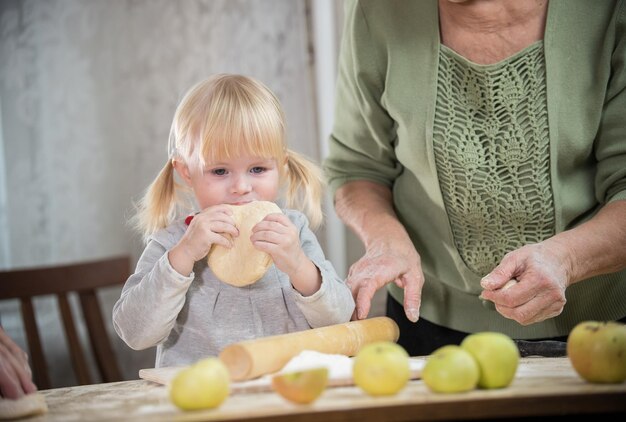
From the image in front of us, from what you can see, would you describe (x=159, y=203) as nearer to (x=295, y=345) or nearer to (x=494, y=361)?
(x=295, y=345)

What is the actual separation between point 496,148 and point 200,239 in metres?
0.67

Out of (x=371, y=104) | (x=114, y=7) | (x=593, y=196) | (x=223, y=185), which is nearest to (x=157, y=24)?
(x=114, y=7)

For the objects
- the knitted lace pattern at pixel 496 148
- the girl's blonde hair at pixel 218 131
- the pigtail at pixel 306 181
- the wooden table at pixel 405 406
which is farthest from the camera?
the pigtail at pixel 306 181

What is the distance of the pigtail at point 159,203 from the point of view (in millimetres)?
1827

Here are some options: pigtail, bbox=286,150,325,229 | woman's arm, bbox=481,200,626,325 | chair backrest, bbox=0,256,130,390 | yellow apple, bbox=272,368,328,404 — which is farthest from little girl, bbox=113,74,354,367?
chair backrest, bbox=0,256,130,390

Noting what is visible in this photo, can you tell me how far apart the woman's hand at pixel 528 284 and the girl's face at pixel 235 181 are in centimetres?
49

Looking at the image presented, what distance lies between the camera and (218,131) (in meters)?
1.65

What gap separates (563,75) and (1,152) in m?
2.33

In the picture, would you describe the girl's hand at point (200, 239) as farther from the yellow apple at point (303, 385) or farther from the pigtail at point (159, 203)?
the yellow apple at point (303, 385)

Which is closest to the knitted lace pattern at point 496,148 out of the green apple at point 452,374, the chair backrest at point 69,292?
the green apple at point 452,374

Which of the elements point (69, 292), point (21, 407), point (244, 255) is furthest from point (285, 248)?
point (69, 292)

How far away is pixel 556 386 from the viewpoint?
122 cm

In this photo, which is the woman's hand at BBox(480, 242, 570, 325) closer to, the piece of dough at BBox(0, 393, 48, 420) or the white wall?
the piece of dough at BBox(0, 393, 48, 420)

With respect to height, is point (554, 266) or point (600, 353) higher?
point (554, 266)
